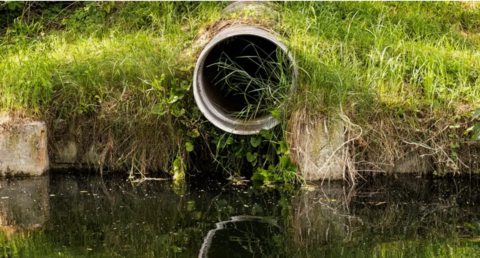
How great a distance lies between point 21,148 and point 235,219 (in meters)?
2.35

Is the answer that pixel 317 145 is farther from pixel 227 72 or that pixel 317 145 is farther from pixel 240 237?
pixel 240 237

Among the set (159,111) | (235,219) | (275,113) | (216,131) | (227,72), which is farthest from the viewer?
(227,72)

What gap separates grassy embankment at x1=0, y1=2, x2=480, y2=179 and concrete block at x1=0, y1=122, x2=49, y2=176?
194 mm

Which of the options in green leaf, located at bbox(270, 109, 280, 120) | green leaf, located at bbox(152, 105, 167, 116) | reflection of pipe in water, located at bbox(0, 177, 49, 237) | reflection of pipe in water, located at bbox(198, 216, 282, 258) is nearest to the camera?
reflection of pipe in water, located at bbox(198, 216, 282, 258)

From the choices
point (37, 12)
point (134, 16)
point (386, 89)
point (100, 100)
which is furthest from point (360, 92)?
point (37, 12)

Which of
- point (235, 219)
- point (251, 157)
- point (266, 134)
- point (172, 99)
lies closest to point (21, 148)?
point (172, 99)

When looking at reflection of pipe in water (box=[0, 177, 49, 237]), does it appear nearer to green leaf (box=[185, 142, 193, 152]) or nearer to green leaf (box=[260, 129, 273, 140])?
green leaf (box=[185, 142, 193, 152])

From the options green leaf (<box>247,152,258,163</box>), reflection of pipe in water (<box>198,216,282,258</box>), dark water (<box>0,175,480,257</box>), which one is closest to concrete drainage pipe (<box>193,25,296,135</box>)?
green leaf (<box>247,152,258,163</box>)

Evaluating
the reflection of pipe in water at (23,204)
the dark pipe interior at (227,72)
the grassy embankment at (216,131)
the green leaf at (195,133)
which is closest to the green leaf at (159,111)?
the grassy embankment at (216,131)

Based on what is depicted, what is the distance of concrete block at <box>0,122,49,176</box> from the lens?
6.18 m

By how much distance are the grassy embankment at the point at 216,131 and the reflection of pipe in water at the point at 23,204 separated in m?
0.62

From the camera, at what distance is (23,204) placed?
5.34 metres

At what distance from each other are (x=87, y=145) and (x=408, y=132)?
9.55 feet

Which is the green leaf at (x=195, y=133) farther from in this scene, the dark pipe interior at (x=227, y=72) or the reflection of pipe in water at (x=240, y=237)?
the reflection of pipe in water at (x=240, y=237)
